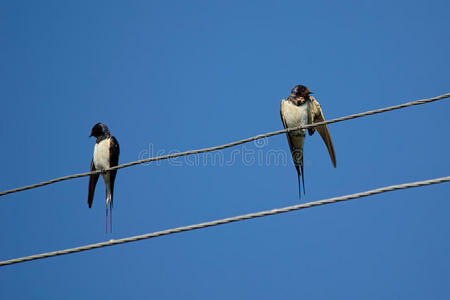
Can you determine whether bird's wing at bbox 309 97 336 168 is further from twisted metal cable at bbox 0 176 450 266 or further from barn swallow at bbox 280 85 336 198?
twisted metal cable at bbox 0 176 450 266

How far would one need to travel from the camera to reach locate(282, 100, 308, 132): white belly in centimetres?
711

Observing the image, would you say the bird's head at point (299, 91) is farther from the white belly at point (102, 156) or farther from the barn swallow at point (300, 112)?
the white belly at point (102, 156)

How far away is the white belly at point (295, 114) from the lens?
7113 mm

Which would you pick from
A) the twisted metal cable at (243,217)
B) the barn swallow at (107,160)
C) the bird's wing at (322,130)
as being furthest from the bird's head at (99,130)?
the twisted metal cable at (243,217)

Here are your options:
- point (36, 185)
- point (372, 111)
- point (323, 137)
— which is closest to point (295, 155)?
point (323, 137)

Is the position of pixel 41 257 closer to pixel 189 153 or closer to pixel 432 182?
pixel 189 153

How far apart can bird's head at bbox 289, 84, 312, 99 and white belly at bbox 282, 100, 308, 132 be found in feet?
0.36

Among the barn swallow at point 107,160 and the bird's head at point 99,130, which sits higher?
the bird's head at point 99,130

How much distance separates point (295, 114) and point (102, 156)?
2590mm

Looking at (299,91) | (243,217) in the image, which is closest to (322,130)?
(299,91)

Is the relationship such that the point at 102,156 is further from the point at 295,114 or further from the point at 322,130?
the point at 322,130

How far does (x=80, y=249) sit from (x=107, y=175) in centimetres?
406

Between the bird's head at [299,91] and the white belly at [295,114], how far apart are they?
0.11 m

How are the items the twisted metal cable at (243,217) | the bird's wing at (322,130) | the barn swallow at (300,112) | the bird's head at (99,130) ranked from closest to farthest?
the twisted metal cable at (243,217), the bird's wing at (322,130), the barn swallow at (300,112), the bird's head at (99,130)
